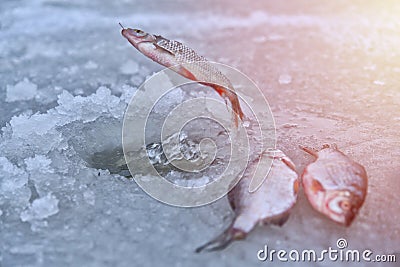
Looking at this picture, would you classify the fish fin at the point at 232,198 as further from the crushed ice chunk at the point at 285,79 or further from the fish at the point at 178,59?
the crushed ice chunk at the point at 285,79

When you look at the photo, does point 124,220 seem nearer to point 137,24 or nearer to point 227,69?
point 227,69

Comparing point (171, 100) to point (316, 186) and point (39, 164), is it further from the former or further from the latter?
point (316, 186)

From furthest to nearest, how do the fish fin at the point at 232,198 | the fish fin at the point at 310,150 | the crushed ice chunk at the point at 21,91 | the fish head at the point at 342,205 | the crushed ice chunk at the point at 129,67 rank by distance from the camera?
the crushed ice chunk at the point at 129,67 → the crushed ice chunk at the point at 21,91 → the fish fin at the point at 310,150 → the fish fin at the point at 232,198 → the fish head at the point at 342,205

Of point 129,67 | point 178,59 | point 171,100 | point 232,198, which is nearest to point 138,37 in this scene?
point 178,59

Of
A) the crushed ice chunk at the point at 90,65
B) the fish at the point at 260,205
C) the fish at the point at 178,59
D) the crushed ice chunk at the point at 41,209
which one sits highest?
the fish at the point at 178,59

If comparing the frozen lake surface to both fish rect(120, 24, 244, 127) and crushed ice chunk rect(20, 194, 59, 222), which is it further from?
A: fish rect(120, 24, 244, 127)

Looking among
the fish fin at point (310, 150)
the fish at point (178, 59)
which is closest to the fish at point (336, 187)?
the fish fin at point (310, 150)

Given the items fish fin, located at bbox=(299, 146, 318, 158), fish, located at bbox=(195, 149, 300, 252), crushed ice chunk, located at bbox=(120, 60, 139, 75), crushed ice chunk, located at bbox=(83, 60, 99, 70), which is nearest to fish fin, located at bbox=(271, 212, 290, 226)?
fish, located at bbox=(195, 149, 300, 252)
